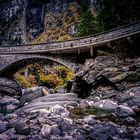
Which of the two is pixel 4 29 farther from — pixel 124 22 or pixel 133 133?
pixel 133 133

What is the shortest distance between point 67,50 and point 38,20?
140ft

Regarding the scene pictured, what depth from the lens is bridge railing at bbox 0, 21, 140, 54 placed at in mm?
30547

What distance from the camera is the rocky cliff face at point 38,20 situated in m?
69.3

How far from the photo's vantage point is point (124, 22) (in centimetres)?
3606

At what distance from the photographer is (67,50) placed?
3612 centimetres

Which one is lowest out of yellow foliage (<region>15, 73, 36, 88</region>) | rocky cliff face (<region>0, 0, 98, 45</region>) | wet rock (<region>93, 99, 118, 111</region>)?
wet rock (<region>93, 99, 118, 111</region>)

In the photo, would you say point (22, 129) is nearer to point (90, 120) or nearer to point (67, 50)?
point (90, 120)

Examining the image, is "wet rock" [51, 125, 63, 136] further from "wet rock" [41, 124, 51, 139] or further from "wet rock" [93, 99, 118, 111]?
"wet rock" [93, 99, 118, 111]

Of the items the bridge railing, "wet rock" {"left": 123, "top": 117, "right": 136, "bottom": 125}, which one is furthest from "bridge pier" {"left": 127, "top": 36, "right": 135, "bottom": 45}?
"wet rock" {"left": 123, "top": 117, "right": 136, "bottom": 125}

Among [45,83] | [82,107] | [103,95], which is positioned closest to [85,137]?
[82,107]

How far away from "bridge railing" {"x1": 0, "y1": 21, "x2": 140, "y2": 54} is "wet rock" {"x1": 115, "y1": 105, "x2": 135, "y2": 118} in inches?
439

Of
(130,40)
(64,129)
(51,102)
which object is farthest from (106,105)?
(130,40)

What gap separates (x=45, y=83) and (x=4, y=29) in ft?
97.4

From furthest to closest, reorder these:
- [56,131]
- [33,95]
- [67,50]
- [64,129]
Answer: [67,50] < [33,95] < [64,129] < [56,131]
